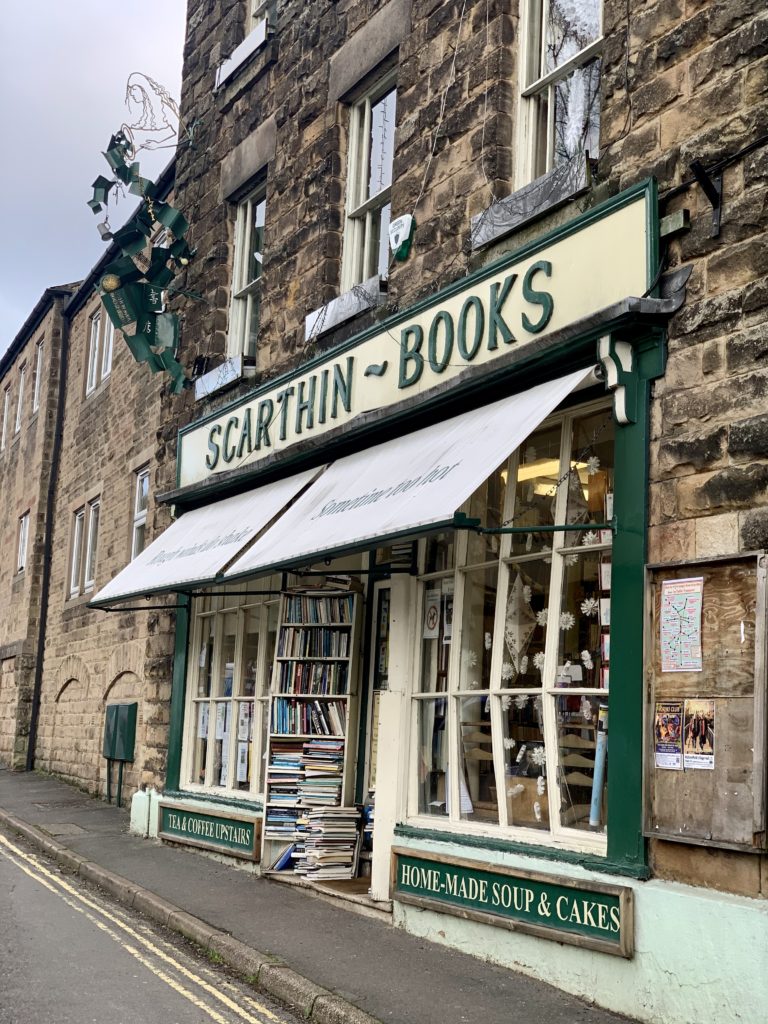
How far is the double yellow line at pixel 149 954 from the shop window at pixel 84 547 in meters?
8.66

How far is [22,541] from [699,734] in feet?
65.4

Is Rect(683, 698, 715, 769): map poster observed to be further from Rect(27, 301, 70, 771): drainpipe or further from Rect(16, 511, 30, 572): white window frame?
Rect(16, 511, 30, 572): white window frame

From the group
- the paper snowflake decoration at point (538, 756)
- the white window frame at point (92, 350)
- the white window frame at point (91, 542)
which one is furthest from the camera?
the white window frame at point (92, 350)

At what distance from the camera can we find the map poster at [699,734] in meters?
5.57

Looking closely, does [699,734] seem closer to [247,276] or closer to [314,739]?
[314,739]

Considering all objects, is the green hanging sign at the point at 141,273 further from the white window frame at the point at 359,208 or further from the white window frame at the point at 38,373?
the white window frame at the point at 38,373

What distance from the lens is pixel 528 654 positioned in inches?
282

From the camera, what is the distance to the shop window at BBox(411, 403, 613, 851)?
261 inches

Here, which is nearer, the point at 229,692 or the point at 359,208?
the point at 359,208

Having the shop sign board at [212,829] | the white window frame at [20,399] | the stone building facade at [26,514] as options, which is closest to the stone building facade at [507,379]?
the shop sign board at [212,829]

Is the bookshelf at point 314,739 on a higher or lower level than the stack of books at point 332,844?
higher

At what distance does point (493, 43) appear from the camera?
27.1ft

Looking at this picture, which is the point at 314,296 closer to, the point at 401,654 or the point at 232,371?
the point at 232,371

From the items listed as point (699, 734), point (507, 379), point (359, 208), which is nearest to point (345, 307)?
point (359, 208)
